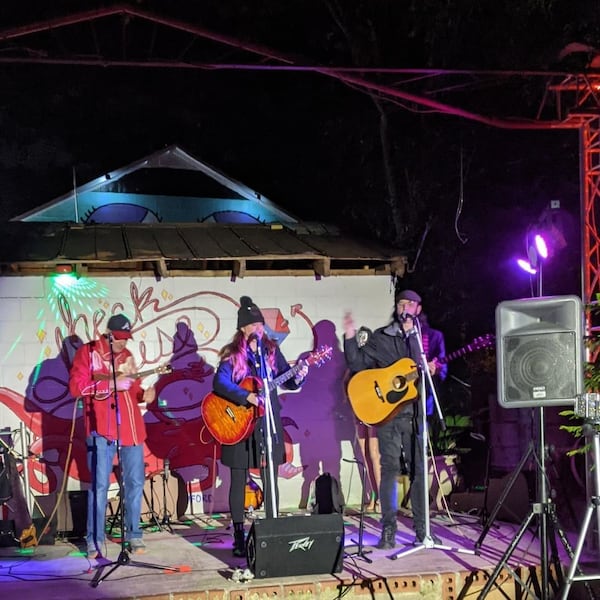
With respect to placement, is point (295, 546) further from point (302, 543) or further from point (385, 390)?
point (385, 390)

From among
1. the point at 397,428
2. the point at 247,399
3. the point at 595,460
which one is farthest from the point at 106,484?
the point at 595,460

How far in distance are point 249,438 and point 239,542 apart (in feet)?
3.02

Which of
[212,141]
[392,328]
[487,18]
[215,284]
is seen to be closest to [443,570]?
[392,328]

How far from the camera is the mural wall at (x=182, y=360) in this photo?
8312 millimetres

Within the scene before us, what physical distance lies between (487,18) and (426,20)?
1601 mm

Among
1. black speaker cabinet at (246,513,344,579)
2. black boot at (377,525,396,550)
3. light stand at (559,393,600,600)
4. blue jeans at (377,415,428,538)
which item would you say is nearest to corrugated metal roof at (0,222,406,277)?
blue jeans at (377,415,428,538)

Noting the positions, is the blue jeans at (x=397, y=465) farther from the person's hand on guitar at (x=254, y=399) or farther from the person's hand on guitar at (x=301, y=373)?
the person's hand on guitar at (x=254, y=399)

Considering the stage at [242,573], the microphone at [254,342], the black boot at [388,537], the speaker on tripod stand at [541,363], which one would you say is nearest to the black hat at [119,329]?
the microphone at [254,342]

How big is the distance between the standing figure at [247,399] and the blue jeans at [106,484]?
0.88m

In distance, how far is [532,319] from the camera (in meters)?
5.52

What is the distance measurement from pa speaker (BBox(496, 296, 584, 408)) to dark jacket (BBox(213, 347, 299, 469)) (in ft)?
6.94

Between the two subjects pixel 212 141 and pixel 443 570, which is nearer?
pixel 443 570

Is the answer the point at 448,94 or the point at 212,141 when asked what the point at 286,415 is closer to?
the point at 448,94

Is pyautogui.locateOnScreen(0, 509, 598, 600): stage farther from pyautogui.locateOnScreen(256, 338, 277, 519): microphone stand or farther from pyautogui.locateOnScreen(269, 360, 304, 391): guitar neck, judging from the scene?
pyautogui.locateOnScreen(269, 360, 304, 391): guitar neck
